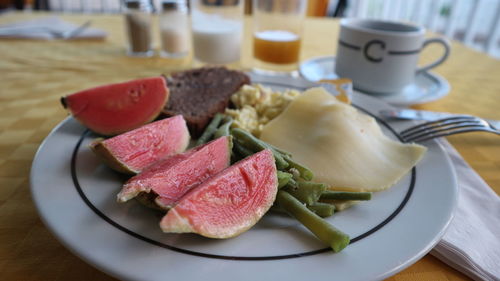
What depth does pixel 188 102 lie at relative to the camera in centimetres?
164

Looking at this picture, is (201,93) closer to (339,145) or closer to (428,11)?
(339,145)

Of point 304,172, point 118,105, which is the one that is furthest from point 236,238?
point 118,105

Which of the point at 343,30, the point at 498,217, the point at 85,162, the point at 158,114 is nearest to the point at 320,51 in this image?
the point at 343,30

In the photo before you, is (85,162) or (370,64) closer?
(85,162)

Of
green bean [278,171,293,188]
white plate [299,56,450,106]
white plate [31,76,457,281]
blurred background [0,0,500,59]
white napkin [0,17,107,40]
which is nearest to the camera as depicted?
white plate [31,76,457,281]

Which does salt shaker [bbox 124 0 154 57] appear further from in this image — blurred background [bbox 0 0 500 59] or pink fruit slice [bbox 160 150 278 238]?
blurred background [bbox 0 0 500 59]

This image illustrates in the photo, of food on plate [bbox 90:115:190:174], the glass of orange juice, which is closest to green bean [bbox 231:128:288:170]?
food on plate [bbox 90:115:190:174]

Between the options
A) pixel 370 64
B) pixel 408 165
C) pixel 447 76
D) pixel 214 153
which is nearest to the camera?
pixel 214 153

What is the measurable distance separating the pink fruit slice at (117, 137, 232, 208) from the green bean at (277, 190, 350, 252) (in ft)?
0.75

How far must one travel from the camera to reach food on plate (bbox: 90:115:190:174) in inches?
42.4

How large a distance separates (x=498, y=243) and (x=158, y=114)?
50.6 inches

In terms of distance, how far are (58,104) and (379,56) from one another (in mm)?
1778

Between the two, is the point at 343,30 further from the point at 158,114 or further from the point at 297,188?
the point at 297,188

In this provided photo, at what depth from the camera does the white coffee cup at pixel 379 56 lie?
184 centimetres
